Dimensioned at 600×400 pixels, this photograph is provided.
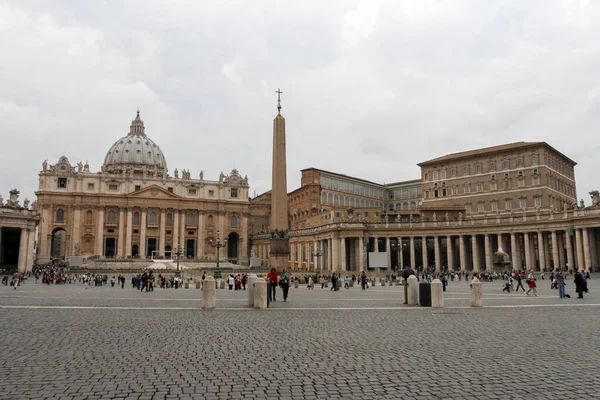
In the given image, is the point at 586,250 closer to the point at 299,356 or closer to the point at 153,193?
the point at 299,356

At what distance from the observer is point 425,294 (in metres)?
17.7

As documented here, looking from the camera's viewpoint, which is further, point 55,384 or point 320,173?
point 320,173

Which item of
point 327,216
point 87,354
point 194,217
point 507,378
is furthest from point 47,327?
point 194,217

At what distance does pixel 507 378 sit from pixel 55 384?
632 cm

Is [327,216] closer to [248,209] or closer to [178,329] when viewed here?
[248,209]

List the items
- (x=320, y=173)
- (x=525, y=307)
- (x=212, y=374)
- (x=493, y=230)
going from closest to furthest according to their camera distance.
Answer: (x=212, y=374)
(x=525, y=307)
(x=493, y=230)
(x=320, y=173)

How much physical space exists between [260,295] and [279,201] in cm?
1513

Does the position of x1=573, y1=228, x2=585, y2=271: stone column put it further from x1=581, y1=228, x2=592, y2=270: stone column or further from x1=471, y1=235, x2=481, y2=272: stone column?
x1=471, y1=235, x2=481, y2=272: stone column

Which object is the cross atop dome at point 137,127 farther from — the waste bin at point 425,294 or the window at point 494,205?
the waste bin at point 425,294

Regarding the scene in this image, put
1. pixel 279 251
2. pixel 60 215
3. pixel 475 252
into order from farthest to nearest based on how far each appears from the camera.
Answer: pixel 60 215, pixel 475 252, pixel 279 251

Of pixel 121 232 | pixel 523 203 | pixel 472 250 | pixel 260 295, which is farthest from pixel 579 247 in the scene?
pixel 121 232

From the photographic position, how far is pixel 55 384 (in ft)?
21.0

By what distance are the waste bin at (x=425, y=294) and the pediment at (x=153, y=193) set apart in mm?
83435

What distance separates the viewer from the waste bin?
17.5m
